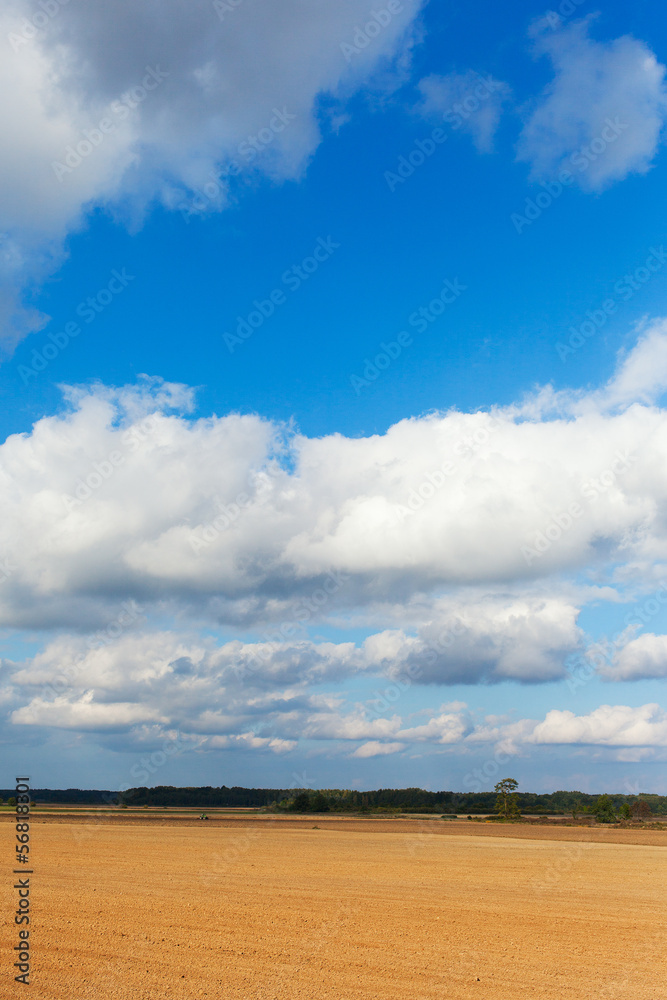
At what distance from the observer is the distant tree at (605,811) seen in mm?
139988

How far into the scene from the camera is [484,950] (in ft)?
58.6

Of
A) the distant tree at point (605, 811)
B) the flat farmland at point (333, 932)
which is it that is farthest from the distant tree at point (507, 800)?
the flat farmland at point (333, 932)

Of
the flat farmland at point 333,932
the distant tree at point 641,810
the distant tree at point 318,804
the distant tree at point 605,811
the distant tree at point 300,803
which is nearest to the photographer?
the flat farmland at point 333,932

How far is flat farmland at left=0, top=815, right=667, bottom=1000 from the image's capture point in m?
14.5

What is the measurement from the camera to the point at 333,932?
1955 cm

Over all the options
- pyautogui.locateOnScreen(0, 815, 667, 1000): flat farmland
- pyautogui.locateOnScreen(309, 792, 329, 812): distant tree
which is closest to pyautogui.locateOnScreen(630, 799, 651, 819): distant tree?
pyautogui.locateOnScreen(309, 792, 329, 812): distant tree

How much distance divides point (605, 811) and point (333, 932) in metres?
143

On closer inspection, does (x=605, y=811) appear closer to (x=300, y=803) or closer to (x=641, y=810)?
(x=641, y=810)

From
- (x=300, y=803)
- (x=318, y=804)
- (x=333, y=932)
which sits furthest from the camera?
(x=318, y=804)

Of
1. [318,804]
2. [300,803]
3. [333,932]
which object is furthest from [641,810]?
[333,932]

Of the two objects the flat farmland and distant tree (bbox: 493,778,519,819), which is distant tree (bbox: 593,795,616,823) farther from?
the flat farmland

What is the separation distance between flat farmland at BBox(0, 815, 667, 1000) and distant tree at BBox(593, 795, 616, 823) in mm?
115959

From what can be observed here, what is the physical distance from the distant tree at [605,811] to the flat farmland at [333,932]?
11596cm

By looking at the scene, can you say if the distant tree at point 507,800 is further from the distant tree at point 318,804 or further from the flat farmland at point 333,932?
the flat farmland at point 333,932
